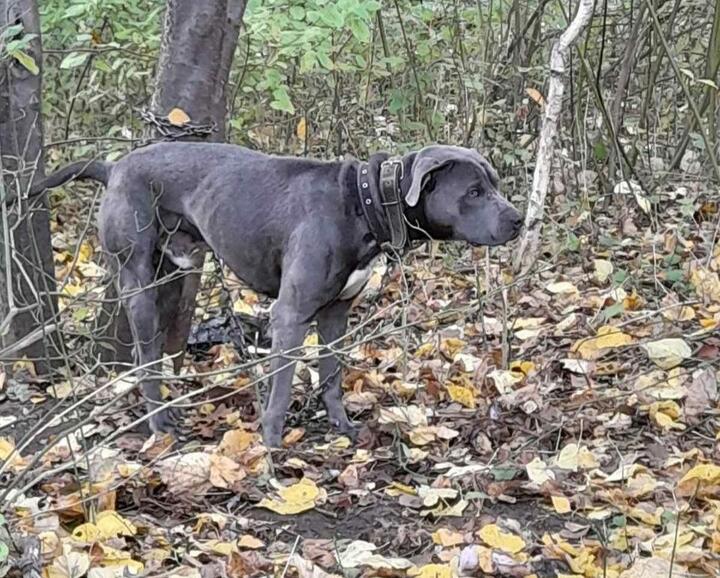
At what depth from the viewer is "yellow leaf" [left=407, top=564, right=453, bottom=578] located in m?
3.71

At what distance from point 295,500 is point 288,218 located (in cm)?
141

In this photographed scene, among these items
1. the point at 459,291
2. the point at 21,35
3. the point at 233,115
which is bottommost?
the point at 459,291

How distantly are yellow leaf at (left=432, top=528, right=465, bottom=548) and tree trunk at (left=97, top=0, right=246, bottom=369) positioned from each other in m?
2.45

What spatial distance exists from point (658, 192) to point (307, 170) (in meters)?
3.91

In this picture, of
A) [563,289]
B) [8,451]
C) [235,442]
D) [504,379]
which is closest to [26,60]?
[8,451]

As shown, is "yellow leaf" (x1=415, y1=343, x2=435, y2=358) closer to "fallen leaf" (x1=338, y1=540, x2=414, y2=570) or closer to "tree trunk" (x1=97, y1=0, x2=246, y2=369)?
"tree trunk" (x1=97, y1=0, x2=246, y2=369)

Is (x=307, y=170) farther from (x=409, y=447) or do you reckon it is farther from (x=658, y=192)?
(x=658, y=192)

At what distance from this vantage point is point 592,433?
16.6ft

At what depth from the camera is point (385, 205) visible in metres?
5.15

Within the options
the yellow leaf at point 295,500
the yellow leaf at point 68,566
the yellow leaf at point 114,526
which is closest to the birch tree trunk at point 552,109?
the yellow leaf at point 295,500

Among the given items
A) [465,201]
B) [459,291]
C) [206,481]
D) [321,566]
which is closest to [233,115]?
[459,291]

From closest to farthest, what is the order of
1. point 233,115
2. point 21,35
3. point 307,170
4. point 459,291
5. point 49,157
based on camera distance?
1. point 307,170
2. point 21,35
3. point 459,291
4. point 233,115
5. point 49,157

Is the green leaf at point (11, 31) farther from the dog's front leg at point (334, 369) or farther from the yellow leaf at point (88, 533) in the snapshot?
the yellow leaf at point (88, 533)

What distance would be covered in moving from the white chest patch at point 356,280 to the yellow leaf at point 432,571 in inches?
71.3
